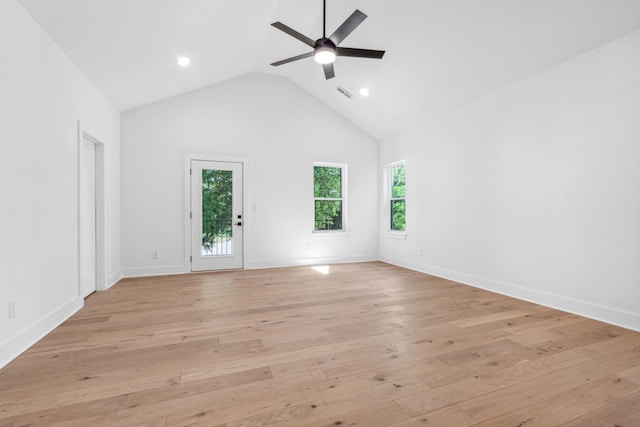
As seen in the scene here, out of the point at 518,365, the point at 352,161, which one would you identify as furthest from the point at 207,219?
the point at 518,365

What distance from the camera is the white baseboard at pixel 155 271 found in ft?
15.9

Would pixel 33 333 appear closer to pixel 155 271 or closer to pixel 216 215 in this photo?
pixel 155 271

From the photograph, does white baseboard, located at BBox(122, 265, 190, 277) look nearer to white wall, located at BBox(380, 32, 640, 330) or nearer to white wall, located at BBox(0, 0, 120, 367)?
white wall, located at BBox(0, 0, 120, 367)

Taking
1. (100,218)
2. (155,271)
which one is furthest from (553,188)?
(155,271)

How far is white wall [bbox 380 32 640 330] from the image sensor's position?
276 cm

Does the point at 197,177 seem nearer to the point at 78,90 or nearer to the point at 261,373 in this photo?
the point at 78,90

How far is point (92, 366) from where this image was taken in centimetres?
203

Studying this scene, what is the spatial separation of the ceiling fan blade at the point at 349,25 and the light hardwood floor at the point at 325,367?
8.98 feet

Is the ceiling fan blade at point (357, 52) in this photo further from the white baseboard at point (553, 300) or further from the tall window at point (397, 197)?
the white baseboard at point (553, 300)

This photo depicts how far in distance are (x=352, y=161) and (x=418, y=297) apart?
3460 millimetres

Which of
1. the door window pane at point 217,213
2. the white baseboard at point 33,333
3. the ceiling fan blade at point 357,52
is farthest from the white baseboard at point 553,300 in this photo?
the white baseboard at point 33,333

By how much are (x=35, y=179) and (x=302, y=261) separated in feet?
13.7

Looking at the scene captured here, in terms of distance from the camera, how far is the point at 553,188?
3.30 m

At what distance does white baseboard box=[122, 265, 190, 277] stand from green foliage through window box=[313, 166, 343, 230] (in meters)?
2.62
